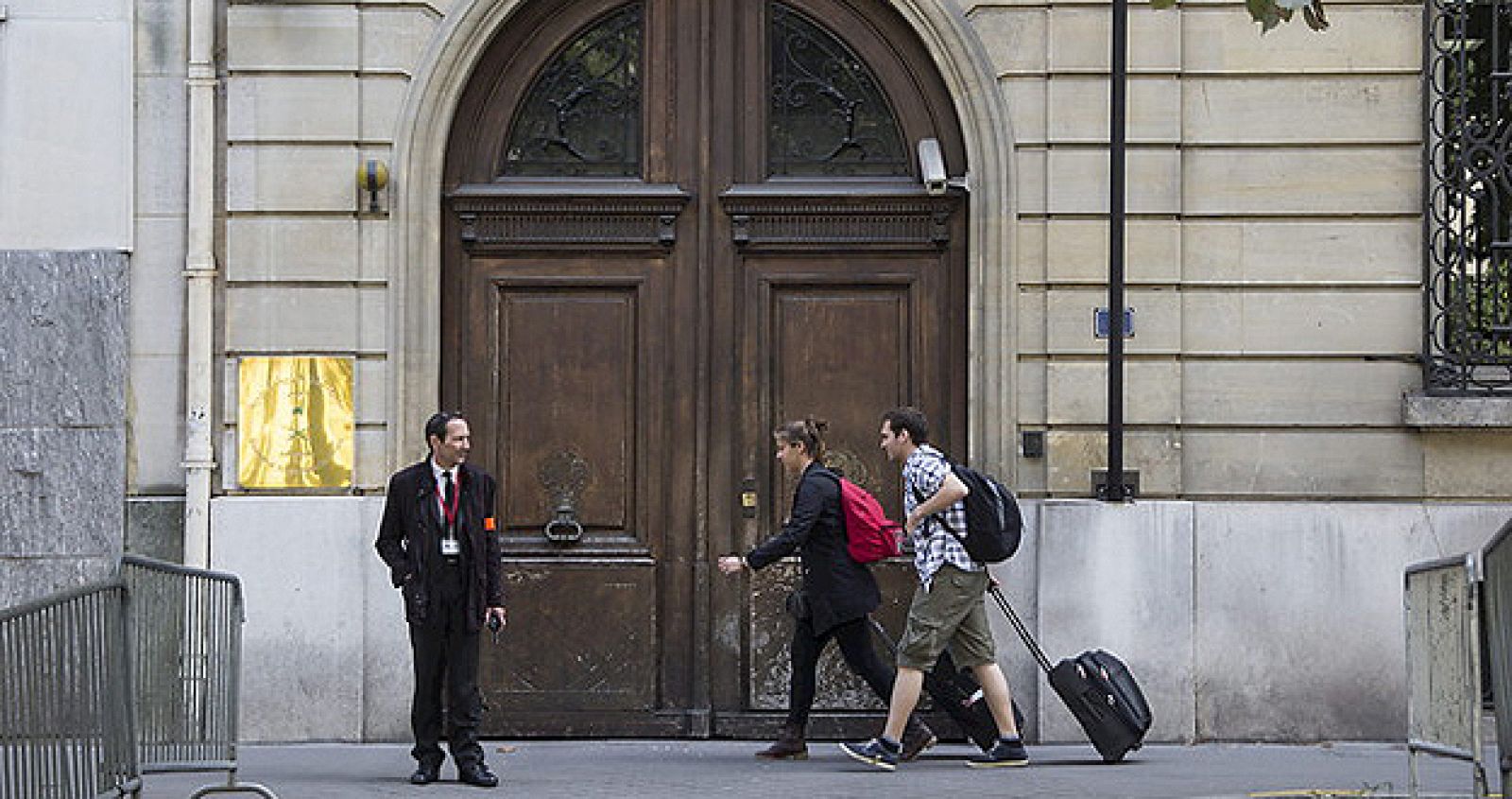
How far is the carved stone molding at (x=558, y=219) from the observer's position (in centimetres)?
1440

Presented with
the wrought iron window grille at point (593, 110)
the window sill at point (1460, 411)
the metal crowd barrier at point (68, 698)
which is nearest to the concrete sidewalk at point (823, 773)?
the window sill at point (1460, 411)

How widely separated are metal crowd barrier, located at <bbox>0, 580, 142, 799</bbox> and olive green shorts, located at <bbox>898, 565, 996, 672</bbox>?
4.48 m

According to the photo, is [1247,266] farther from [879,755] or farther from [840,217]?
[879,755]

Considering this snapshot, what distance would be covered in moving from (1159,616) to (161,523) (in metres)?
5.30

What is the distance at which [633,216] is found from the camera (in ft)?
47.4

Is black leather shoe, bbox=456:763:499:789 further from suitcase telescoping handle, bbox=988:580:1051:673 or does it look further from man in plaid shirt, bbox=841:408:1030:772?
suitcase telescoping handle, bbox=988:580:1051:673

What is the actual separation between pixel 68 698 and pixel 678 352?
6.25m

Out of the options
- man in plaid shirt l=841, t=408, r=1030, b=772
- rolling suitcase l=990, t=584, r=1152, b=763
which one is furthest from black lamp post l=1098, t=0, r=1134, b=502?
man in plaid shirt l=841, t=408, r=1030, b=772

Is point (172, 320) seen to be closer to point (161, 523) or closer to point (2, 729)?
point (161, 523)

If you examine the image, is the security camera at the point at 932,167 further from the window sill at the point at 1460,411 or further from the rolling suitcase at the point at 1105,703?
the window sill at the point at 1460,411

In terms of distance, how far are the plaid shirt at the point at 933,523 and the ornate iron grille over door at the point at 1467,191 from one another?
294cm

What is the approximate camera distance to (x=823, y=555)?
13094mm

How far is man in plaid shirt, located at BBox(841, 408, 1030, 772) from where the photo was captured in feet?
42.0

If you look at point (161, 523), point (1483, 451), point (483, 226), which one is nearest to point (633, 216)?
point (483, 226)
